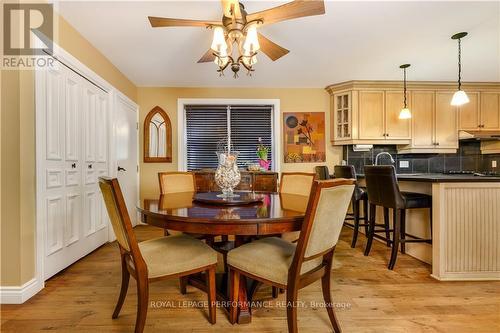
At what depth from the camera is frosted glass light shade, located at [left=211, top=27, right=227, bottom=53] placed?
1650mm

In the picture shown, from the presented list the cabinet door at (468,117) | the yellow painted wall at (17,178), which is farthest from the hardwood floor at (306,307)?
the cabinet door at (468,117)

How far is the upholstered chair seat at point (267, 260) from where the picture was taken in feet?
4.13

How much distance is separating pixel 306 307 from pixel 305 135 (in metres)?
2.87

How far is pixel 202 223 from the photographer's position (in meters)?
1.21

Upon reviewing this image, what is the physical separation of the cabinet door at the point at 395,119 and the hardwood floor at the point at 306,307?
2.30m

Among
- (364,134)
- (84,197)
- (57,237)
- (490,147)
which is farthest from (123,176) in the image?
(490,147)

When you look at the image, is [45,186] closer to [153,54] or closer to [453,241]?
[153,54]

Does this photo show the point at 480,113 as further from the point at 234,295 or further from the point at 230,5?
the point at 234,295

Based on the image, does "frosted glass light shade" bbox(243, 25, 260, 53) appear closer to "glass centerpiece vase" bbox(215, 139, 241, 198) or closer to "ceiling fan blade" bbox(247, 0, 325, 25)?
"ceiling fan blade" bbox(247, 0, 325, 25)

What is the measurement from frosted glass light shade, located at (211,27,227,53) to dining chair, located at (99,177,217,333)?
1.10 meters

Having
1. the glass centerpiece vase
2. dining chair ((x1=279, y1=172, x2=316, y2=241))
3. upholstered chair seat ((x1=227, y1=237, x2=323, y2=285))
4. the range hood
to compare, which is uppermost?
the range hood

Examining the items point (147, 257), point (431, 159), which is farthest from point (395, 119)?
point (147, 257)

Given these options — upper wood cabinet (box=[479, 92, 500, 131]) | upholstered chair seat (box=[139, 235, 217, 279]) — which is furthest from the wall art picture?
upholstered chair seat (box=[139, 235, 217, 279])

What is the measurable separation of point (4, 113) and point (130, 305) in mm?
1605
